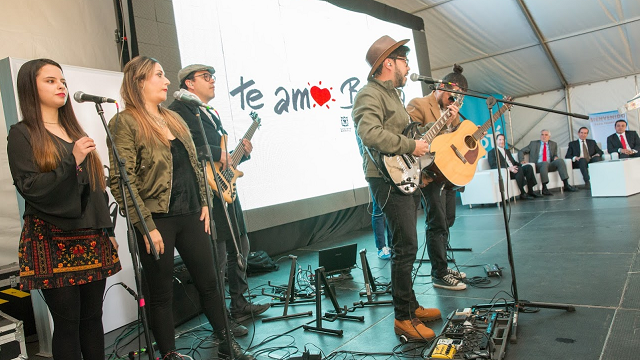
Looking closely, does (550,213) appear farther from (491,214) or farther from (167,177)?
(167,177)

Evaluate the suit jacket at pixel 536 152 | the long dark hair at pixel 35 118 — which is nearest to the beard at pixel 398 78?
the long dark hair at pixel 35 118

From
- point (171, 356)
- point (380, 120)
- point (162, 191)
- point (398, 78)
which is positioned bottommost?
point (171, 356)

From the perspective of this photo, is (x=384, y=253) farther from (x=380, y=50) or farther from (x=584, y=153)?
(x=584, y=153)

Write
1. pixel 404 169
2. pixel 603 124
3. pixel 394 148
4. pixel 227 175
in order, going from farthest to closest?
pixel 603 124
pixel 227 175
pixel 404 169
pixel 394 148

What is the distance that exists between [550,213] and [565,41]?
16.0 feet

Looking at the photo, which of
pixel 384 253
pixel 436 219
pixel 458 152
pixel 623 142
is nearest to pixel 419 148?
pixel 436 219

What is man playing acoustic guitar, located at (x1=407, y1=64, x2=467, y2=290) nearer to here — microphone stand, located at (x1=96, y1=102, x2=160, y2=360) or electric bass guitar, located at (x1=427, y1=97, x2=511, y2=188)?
electric bass guitar, located at (x1=427, y1=97, x2=511, y2=188)

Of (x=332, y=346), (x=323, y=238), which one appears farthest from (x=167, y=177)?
(x=323, y=238)

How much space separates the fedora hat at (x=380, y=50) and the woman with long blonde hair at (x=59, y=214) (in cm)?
165

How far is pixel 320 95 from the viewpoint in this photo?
6125 millimetres

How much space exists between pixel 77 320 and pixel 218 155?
1.33 metres

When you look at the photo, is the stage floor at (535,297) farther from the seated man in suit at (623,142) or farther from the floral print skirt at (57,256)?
the seated man in suit at (623,142)

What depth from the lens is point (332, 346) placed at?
2.76 metres

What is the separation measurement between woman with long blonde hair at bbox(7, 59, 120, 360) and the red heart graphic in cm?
410
